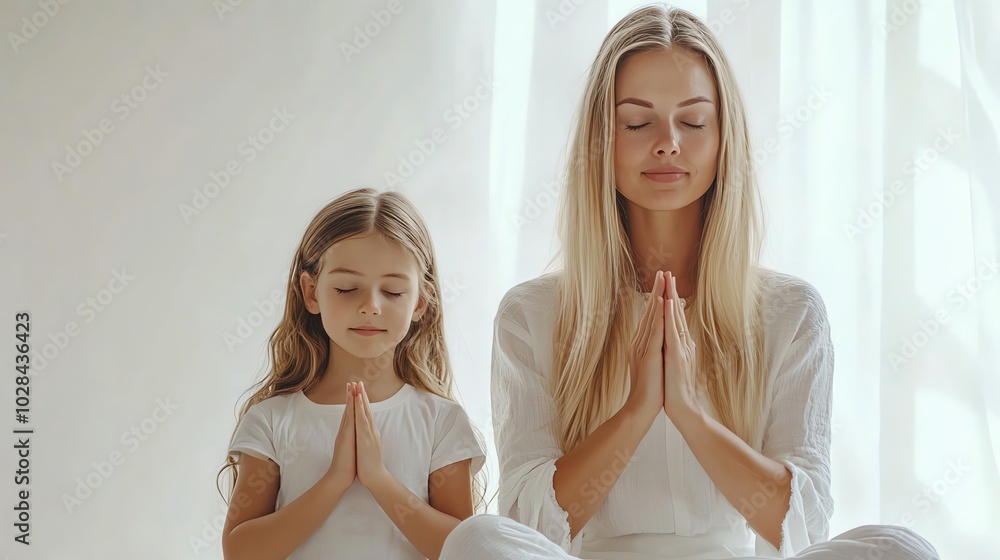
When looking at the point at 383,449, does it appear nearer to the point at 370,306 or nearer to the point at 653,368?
the point at 370,306

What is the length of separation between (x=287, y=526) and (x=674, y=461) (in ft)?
1.68

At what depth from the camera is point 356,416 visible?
1173 millimetres

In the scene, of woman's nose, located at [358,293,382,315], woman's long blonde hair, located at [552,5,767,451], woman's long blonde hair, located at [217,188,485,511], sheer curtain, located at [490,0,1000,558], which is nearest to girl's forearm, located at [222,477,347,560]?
woman's long blonde hair, located at [217,188,485,511]

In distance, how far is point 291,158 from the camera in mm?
1849

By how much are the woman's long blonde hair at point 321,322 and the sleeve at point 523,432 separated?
0.10 metres

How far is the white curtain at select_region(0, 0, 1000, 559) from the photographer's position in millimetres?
1740

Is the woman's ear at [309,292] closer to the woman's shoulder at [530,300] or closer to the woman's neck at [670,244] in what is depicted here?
the woman's shoulder at [530,300]

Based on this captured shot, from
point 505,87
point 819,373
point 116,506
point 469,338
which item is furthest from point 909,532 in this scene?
point 116,506

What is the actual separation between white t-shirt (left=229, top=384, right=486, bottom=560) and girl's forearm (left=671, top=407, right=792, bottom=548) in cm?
30

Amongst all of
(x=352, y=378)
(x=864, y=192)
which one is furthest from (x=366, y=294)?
(x=864, y=192)

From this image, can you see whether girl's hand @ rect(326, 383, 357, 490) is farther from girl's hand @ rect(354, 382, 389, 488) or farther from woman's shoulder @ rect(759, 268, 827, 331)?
woman's shoulder @ rect(759, 268, 827, 331)

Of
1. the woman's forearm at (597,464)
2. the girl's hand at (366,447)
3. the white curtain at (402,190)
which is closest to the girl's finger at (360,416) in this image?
the girl's hand at (366,447)

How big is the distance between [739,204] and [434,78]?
2.71 ft

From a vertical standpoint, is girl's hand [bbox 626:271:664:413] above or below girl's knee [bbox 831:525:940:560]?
above
